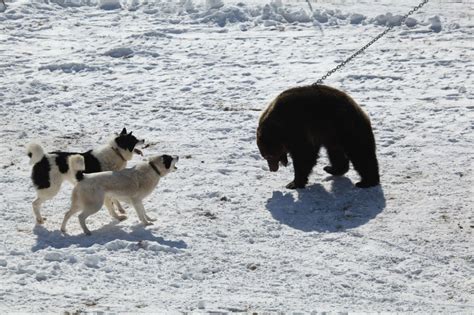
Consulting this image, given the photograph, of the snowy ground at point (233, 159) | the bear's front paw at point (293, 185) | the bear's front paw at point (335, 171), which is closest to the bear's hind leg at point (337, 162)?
the bear's front paw at point (335, 171)

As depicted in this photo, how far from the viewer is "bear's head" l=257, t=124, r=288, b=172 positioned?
33.1 ft

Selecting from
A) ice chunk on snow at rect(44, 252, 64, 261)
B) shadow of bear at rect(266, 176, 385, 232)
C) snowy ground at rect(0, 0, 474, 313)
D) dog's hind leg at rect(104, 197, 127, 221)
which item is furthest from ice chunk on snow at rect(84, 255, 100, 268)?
shadow of bear at rect(266, 176, 385, 232)

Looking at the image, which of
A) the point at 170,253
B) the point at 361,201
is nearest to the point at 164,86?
the point at 361,201

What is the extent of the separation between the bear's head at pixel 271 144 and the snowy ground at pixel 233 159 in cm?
27

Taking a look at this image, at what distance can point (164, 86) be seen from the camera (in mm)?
13766

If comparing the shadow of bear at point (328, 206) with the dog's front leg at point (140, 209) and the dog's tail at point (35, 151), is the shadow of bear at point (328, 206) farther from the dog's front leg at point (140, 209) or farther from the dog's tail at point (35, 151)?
the dog's tail at point (35, 151)

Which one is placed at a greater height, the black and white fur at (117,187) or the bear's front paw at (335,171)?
the black and white fur at (117,187)

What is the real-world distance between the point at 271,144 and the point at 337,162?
2.65 ft

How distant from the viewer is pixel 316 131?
32.9ft

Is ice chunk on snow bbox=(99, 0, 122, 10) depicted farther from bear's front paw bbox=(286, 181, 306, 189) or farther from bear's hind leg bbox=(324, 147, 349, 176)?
bear's front paw bbox=(286, 181, 306, 189)

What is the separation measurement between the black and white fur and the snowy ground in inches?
8.6

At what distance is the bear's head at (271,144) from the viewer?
10102mm

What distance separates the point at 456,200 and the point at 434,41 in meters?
5.85

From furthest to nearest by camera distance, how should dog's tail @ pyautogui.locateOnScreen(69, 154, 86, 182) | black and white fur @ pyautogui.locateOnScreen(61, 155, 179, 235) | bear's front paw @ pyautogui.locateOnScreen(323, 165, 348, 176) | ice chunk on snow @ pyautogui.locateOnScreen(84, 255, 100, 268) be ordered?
bear's front paw @ pyautogui.locateOnScreen(323, 165, 348, 176) → dog's tail @ pyautogui.locateOnScreen(69, 154, 86, 182) → black and white fur @ pyautogui.locateOnScreen(61, 155, 179, 235) → ice chunk on snow @ pyautogui.locateOnScreen(84, 255, 100, 268)
